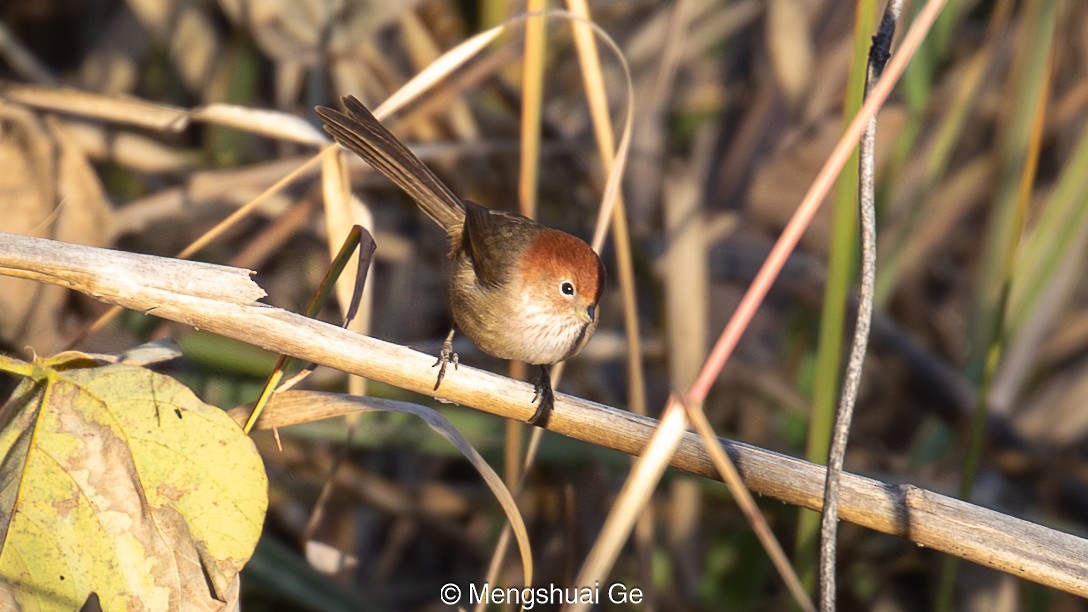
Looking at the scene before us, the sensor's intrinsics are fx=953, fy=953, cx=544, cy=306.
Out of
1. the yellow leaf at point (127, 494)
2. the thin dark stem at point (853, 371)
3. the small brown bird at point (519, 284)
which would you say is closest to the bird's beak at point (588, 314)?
the small brown bird at point (519, 284)

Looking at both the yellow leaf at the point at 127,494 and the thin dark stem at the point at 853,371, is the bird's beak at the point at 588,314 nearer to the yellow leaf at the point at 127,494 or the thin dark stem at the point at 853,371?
the thin dark stem at the point at 853,371

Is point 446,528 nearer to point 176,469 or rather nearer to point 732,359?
point 732,359

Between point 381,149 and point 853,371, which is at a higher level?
point 381,149

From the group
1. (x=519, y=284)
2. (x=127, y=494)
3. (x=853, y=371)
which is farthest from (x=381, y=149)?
(x=853, y=371)

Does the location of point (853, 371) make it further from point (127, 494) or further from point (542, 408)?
point (127, 494)

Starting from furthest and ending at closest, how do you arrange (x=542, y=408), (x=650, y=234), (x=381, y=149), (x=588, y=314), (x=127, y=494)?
(x=650, y=234), (x=588, y=314), (x=381, y=149), (x=542, y=408), (x=127, y=494)

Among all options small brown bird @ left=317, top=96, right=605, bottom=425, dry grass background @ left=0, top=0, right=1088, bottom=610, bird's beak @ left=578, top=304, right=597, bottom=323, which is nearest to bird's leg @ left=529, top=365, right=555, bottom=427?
small brown bird @ left=317, top=96, right=605, bottom=425
